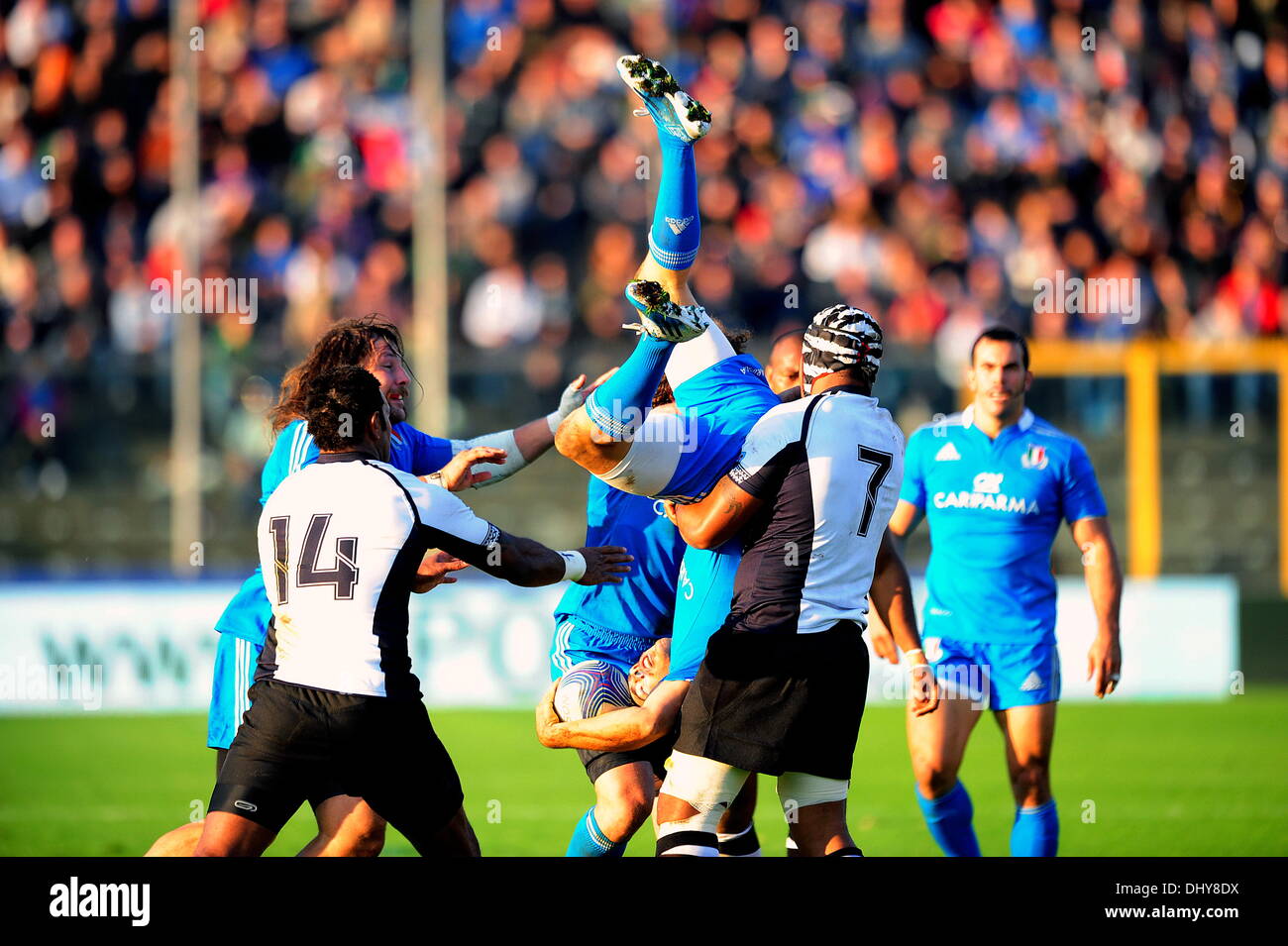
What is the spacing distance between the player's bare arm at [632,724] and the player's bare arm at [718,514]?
0.64 meters

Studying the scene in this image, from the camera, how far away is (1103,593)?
25.0ft

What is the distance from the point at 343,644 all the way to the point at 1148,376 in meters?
12.0

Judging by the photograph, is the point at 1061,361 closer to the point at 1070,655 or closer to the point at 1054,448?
the point at 1070,655

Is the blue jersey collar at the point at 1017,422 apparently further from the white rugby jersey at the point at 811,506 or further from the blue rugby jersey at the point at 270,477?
the blue rugby jersey at the point at 270,477

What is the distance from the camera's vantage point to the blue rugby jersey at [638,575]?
21.7ft

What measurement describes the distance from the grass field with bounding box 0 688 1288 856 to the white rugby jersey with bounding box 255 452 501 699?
3.47 metres

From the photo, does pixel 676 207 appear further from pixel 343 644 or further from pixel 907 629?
pixel 907 629

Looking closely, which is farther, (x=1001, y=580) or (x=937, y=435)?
(x=937, y=435)

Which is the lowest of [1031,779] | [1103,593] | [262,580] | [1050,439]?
[1031,779]

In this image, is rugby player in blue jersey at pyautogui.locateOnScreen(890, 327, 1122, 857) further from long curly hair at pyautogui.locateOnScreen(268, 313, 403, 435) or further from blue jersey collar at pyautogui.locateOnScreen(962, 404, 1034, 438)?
long curly hair at pyautogui.locateOnScreen(268, 313, 403, 435)

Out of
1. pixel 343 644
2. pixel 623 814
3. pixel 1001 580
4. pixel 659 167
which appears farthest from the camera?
pixel 659 167

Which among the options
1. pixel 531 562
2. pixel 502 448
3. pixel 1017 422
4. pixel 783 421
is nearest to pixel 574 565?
pixel 531 562

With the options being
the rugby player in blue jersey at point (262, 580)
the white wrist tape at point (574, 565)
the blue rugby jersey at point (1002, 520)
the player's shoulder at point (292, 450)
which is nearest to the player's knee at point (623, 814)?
the rugby player in blue jersey at point (262, 580)

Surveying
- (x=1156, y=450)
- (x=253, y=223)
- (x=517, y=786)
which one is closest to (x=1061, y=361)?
(x=1156, y=450)
